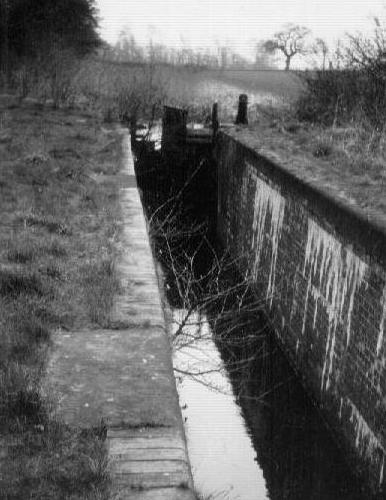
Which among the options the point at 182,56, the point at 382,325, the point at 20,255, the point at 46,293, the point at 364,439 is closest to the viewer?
the point at 46,293

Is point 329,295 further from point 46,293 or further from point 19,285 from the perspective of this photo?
point 19,285

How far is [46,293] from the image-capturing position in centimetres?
475

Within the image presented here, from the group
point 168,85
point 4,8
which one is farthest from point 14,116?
point 4,8

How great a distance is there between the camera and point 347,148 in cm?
993

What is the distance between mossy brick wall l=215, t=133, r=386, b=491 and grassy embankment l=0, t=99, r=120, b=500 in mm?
2158

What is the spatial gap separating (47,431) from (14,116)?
14.9 m

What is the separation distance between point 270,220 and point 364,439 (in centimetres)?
440

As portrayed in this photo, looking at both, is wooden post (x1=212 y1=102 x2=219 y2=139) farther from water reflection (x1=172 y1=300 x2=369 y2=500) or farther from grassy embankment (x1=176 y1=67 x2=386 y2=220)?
water reflection (x1=172 y1=300 x2=369 y2=500)

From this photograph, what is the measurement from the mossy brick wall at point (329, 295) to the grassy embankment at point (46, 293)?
7.08ft

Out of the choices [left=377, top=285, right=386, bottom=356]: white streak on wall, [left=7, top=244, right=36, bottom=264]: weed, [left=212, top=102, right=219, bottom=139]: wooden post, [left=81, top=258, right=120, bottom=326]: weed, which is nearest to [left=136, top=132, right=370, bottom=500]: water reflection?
[left=81, top=258, right=120, bottom=326]: weed

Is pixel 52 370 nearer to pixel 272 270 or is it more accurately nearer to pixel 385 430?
pixel 385 430

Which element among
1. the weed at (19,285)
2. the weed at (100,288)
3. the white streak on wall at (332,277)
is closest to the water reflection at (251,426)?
the white streak on wall at (332,277)

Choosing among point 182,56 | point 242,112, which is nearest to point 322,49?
point 242,112

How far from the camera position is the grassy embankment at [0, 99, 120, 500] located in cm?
272
